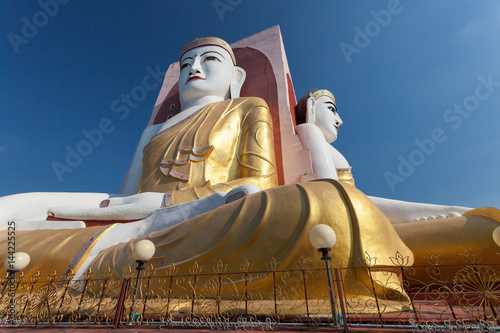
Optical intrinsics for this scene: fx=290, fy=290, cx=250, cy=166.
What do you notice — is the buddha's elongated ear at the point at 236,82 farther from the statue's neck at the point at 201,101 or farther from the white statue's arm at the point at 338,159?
the white statue's arm at the point at 338,159

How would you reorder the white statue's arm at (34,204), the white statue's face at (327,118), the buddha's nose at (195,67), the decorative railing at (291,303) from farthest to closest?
the white statue's face at (327,118), the buddha's nose at (195,67), the white statue's arm at (34,204), the decorative railing at (291,303)

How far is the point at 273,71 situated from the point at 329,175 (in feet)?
8.47

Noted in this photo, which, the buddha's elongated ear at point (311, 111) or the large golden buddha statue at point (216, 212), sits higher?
the buddha's elongated ear at point (311, 111)

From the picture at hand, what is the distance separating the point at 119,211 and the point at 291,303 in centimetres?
222

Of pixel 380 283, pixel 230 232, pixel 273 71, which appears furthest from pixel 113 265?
pixel 273 71

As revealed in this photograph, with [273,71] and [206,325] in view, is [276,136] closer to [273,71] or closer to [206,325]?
[273,71]

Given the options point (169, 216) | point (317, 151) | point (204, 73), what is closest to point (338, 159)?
point (317, 151)

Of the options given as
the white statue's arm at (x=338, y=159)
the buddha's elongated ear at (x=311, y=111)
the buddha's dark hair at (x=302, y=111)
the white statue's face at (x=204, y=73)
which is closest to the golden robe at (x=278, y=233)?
the white statue's arm at (x=338, y=159)

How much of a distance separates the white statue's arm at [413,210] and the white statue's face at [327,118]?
2513mm

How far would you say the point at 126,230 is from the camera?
8.51ft

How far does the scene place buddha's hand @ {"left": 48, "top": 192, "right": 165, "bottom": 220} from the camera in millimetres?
2980

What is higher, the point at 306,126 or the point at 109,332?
the point at 306,126

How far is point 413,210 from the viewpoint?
2.69m

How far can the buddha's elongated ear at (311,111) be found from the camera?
5133 millimetres
